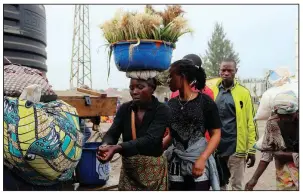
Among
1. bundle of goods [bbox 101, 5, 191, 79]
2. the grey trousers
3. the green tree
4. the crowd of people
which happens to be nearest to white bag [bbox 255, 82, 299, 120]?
the crowd of people

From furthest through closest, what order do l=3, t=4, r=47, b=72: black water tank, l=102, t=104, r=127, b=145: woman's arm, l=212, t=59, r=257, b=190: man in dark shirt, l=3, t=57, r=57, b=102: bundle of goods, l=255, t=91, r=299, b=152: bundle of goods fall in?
l=212, t=59, r=257, b=190: man in dark shirt
l=3, t=4, r=47, b=72: black water tank
l=255, t=91, r=299, b=152: bundle of goods
l=102, t=104, r=127, b=145: woman's arm
l=3, t=57, r=57, b=102: bundle of goods

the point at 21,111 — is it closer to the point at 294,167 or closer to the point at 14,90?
the point at 14,90

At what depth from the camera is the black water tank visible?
3666 millimetres

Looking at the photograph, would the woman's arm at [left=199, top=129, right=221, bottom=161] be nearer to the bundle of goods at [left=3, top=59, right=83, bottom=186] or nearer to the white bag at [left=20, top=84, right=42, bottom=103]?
the bundle of goods at [left=3, top=59, right=83, bottom=186]

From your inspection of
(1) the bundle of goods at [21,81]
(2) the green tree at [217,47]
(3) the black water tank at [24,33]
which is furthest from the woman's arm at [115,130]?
(2) the green tree at [217,47]

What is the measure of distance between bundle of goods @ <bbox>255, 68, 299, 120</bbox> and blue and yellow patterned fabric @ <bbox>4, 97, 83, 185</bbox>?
160 cm

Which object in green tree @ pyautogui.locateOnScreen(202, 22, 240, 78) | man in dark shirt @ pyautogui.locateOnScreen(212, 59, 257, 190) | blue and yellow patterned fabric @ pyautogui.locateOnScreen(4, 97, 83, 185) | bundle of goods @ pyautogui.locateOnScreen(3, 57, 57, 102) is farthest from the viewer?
green tree @ pyautogui.locateOnScreen(202, 22, 240, 78)

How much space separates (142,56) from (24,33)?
1.65 metres

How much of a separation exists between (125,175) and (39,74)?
0.98 meters

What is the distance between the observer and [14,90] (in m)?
2.59

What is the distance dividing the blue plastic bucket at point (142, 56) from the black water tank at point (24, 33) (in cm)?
142

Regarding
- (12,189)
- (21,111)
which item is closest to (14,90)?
(21,111)

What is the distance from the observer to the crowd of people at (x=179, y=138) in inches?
105

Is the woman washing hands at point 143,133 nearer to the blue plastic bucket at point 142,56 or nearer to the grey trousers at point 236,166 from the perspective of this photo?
the blue plastic bucket at point 142,56
